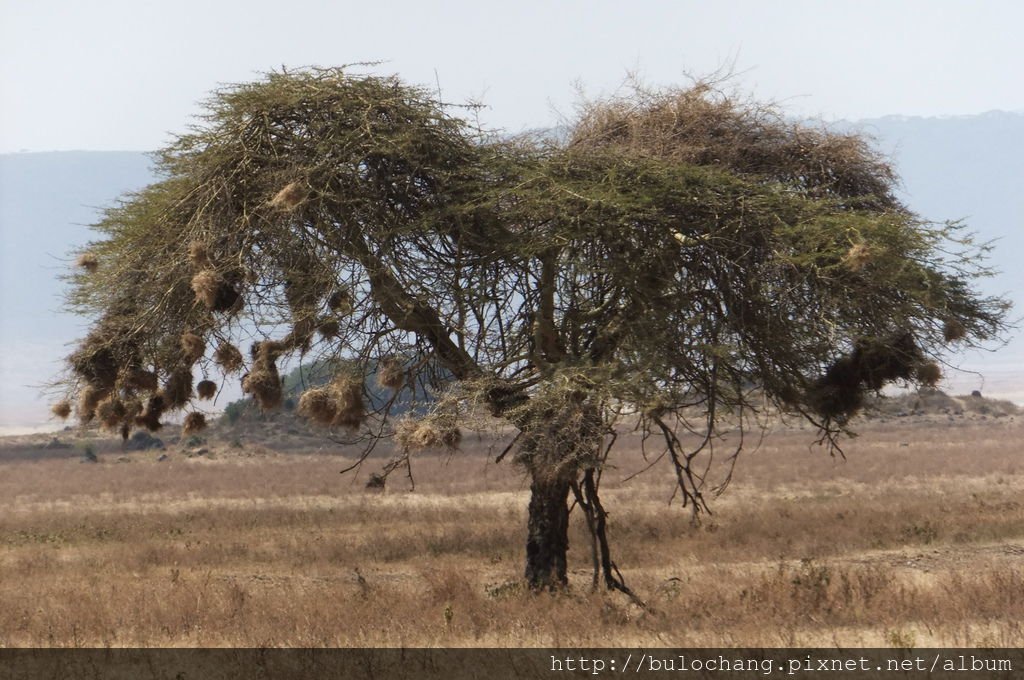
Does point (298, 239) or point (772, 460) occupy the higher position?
point (298, 239)

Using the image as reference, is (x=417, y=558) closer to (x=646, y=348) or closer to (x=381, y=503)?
(x=646, y=348)

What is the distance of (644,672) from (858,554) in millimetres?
10765

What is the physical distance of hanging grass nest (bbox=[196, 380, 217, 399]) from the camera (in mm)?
16625

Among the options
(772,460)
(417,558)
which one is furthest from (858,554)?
(772,460)

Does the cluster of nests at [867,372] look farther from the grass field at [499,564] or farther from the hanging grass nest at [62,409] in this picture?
the hanging grass nest at [62,409]

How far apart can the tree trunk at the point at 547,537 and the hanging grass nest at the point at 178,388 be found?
15.8ft

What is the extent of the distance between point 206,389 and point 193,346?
50.1 inches

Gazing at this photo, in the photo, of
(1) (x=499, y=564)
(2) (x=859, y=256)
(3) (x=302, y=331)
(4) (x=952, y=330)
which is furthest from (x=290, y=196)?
(1) (x=499, y=564)

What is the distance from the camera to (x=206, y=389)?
54.9ft

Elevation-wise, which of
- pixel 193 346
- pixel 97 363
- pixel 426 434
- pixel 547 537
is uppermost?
pixel 193 346

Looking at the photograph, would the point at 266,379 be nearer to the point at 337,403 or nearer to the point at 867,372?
the point at 337,403

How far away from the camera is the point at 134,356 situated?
16.4m

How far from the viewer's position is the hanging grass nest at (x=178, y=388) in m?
16.5

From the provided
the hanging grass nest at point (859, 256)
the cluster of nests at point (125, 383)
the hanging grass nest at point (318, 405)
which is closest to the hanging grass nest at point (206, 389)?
the cluster of nests at point (125, 383)
